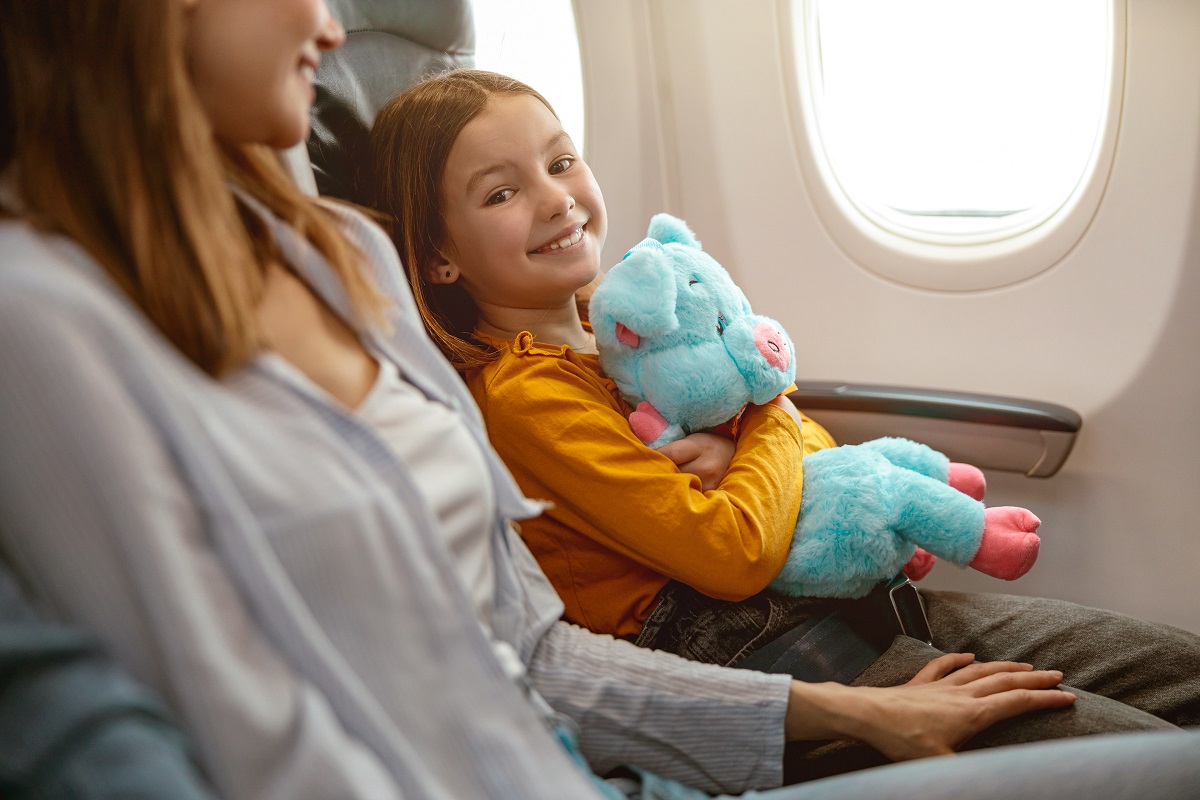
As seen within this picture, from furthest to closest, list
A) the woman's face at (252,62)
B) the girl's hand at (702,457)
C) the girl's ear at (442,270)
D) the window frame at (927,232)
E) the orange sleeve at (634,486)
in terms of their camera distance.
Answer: the window frame at (927,232), the girl's ear at (442,270), the girl's hand at (702,457), the orange sleeve at (634,486), the woman's face at (252,62)

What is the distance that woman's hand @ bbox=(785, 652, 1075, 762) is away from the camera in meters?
1.07

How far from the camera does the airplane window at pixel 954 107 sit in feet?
6.31

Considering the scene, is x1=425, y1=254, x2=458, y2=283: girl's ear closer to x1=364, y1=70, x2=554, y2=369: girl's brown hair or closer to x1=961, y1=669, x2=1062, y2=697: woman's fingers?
x1=364, y1=70, x2=554, y2=369: girl's brown hair

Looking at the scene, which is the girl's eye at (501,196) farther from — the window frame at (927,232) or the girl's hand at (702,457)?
the window frame at (927,232)

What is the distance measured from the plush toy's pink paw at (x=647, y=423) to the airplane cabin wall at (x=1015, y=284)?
97 centimetres

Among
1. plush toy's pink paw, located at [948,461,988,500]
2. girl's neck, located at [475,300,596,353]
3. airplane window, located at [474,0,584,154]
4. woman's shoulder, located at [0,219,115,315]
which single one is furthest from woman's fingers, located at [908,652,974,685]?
airplane window, located at [474,0,584,154]

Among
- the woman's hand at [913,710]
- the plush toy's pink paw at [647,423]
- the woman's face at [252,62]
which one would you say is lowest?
the woman's hand at [913,710]

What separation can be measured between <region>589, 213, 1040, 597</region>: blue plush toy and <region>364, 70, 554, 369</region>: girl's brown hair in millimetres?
235

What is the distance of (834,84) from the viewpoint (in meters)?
2.12

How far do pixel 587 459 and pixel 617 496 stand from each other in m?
0.06

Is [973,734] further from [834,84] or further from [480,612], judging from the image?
[834,84]

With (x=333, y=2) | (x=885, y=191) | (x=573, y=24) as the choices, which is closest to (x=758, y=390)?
(x=333, y=2)

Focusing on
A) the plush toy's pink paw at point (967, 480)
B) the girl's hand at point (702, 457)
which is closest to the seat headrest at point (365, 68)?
the girl's hand at point (702, 457)

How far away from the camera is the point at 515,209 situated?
1.38 meters
